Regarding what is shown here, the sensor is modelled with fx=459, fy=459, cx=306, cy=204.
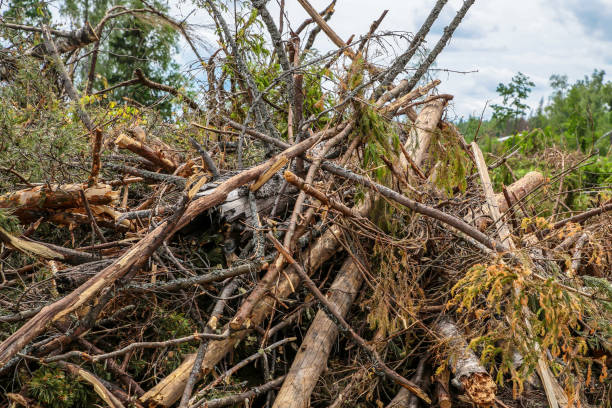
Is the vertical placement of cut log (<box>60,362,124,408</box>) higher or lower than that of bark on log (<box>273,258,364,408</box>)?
higher

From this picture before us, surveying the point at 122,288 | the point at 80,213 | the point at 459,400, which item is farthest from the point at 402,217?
the point at 80,213

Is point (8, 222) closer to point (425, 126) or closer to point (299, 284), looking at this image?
point (299, 284)

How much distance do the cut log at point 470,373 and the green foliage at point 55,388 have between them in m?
1.79

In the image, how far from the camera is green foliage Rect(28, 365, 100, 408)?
2.11 m

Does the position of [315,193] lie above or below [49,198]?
below

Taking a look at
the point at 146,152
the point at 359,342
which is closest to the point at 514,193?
the point at 359,342

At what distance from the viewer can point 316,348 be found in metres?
2.59

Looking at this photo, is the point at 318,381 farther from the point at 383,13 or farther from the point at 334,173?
the point at 383,13

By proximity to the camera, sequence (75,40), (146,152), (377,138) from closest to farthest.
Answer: (377,138), (146,152), (75,40)

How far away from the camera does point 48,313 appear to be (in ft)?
6.31

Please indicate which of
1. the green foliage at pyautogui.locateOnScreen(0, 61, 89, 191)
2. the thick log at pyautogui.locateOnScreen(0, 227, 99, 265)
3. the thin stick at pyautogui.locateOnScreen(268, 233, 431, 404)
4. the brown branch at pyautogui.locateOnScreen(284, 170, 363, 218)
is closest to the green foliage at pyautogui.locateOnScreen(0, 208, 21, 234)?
the thick log at pyautogui.locateOnScreen(0, 227, 99, 265)

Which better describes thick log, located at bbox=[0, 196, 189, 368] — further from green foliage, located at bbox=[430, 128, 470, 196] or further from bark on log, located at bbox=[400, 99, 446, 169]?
bark on log, located at bbox=[400, 99, 446, 169]

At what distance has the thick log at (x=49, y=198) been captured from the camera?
8.46ft

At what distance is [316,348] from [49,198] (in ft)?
5.75
